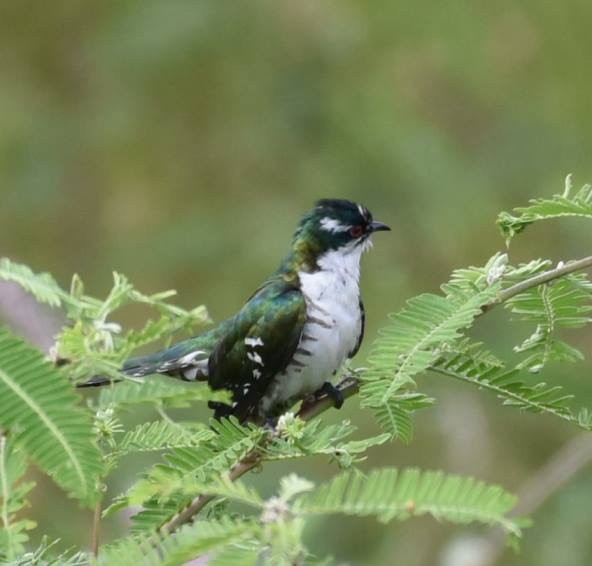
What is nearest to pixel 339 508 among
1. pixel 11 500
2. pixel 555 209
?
pixel 11 500

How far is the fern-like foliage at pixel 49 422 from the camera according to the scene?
180cm

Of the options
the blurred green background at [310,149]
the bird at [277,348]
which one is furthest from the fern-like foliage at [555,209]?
the blurred green background at [310,149]

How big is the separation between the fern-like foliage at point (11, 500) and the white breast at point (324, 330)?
2084 mm

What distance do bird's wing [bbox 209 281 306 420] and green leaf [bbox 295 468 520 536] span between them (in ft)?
7.53

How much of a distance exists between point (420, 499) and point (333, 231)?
320cm

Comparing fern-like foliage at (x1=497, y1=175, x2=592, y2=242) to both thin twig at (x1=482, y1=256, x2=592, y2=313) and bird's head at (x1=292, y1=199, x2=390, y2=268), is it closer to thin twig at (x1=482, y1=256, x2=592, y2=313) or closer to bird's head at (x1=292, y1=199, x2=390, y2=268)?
thin twig at (x1=482, y1=256, x2=592, y2=313)

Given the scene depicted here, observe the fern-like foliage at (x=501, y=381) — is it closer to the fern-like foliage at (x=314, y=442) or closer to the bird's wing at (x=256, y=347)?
the fern-like foliage at (x=314, y=442)

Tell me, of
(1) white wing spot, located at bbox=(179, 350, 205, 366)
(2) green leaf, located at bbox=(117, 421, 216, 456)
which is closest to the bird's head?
(1) white wing spot, located at bbox=(179, 350, 205, 366)

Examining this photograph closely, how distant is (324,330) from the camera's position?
4332 mm

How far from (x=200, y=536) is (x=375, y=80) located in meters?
8.02

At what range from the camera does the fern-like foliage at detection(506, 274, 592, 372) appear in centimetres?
244

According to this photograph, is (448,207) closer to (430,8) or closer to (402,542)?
(430,8)

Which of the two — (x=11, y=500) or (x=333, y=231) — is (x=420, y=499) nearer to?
(x=11, y=500)

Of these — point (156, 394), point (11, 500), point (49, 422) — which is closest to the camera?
point (49, 422)
